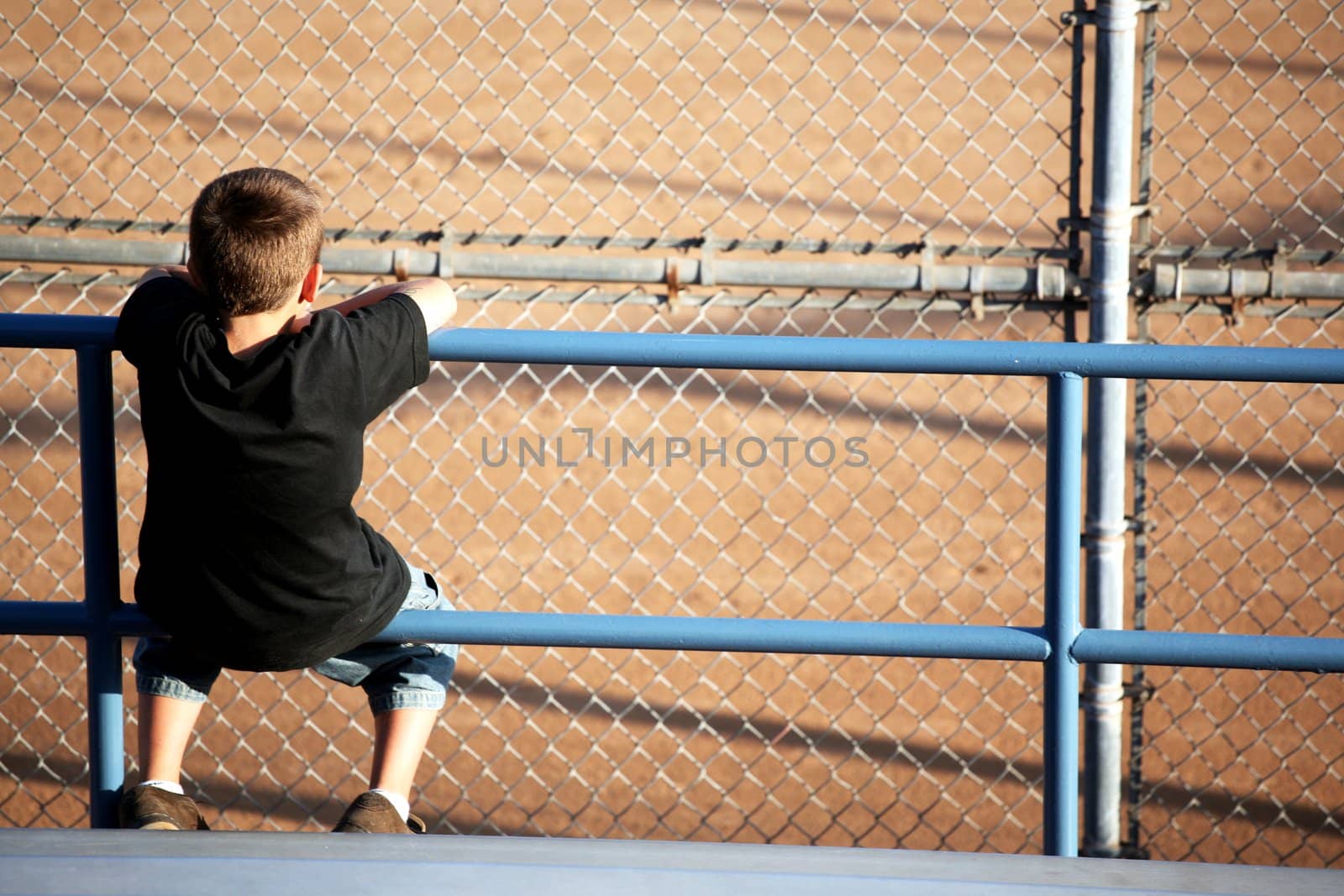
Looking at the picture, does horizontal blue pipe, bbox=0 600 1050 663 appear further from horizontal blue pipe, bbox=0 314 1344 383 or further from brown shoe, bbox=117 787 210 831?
horizontal blue pipe, bbox=0 314 1344 383

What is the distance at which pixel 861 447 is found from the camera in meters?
4.31

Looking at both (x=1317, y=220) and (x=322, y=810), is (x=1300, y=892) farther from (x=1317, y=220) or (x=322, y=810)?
(x=1317, y=220)

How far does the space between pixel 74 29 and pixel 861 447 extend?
11.1ft

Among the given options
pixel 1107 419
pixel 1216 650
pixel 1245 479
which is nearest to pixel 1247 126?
pixel 1245 479

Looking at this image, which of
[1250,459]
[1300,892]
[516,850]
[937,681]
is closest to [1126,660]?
[1300,892]

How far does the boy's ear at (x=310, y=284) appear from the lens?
1.56 meters

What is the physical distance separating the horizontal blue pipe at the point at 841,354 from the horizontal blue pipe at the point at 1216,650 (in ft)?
1.12

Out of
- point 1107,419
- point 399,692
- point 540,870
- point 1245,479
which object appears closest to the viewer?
point 540,870

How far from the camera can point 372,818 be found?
66.7 inches

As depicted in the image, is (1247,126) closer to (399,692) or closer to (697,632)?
(697,632)

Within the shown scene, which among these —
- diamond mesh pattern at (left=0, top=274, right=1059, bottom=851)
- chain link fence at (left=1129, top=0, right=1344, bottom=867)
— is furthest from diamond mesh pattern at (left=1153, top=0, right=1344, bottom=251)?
diamond mesh pattern at (left=0, top=274, right=1059, bottom=851)

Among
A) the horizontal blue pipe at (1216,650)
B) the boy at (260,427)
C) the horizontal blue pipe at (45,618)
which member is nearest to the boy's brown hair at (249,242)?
the boy at (260,427)

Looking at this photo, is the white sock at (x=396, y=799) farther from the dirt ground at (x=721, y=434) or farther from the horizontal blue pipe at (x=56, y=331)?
the dirt ground at (x=721, y=434)

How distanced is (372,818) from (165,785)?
0.93 ft
